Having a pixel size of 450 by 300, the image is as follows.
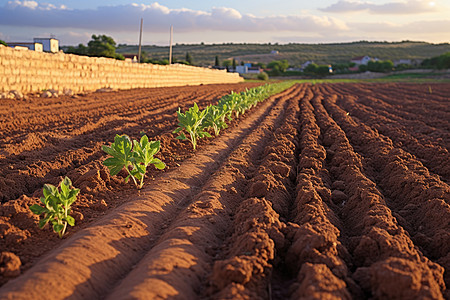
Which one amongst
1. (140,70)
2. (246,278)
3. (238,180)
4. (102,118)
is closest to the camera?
(246,278)

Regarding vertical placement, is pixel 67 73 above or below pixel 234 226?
above

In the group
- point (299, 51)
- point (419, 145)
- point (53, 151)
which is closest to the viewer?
point (53, 151)

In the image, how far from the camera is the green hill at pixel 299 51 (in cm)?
14712

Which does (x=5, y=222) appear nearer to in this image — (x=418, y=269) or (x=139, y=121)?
(x=418, y=269)

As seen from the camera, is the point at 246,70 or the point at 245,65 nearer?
the point at 246,70

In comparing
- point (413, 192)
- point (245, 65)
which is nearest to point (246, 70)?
point (245, 65)

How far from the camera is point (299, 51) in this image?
174m

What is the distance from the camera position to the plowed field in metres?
3.00

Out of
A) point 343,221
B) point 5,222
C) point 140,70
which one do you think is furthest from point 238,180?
point 140,70

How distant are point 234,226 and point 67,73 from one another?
17250mm

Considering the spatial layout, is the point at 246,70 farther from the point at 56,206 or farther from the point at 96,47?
the point at 56,206

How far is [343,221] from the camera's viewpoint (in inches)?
186

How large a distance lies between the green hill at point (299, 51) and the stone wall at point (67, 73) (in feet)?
349

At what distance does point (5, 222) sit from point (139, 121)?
7.76 m
